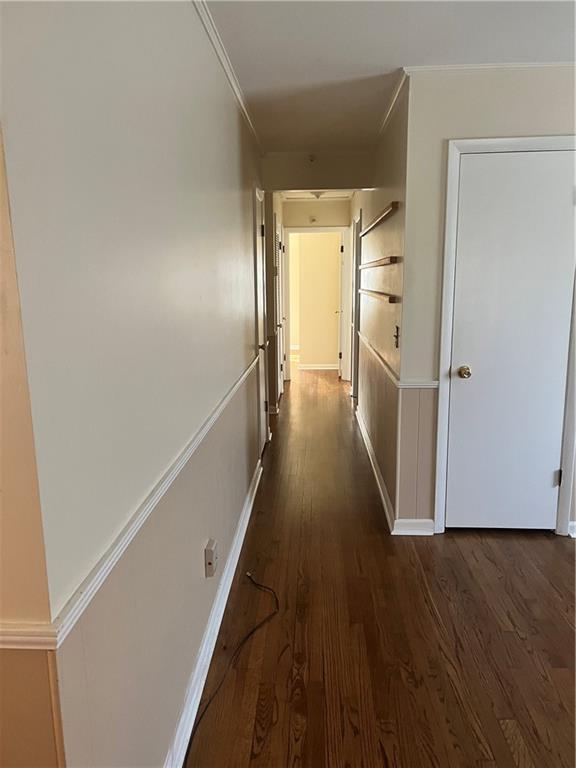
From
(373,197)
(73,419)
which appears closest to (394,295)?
(373,197)

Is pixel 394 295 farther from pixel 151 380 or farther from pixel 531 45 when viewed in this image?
pixel 151 380

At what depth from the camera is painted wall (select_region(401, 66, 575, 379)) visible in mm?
2543

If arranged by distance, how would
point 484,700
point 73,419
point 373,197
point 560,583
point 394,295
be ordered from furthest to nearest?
point 373,197, point 394,295, point 560,583, point 484,700, point 73,419

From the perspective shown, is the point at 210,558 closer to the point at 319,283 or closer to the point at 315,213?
the point at 315,213

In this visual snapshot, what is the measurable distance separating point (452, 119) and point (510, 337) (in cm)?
115

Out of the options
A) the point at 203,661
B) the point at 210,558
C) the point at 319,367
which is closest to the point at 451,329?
the point at 210,558

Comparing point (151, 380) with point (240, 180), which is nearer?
point (151, 380)

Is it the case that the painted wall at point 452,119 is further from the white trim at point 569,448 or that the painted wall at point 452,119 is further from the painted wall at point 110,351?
the painted wall at point 110,351

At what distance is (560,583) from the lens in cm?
245

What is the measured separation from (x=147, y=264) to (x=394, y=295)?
2.00 m

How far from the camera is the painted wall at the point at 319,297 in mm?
8148

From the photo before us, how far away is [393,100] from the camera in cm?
298

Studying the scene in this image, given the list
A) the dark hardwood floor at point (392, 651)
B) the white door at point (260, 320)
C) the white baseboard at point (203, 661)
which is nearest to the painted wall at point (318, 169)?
the white door at point (260, 320)

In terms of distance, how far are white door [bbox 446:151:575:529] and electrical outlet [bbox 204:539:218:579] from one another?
1.50 m
